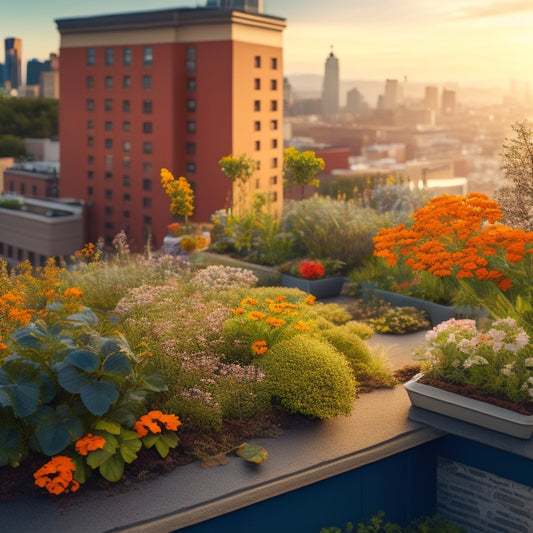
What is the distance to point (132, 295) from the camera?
771 cm

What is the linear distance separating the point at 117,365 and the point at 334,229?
6.95 metres

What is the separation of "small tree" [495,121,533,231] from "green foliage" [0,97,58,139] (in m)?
81.0

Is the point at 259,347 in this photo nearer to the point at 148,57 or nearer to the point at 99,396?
the point at 99,396

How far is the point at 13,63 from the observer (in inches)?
5364

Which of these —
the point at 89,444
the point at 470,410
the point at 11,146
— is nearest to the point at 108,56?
the point at 11,146

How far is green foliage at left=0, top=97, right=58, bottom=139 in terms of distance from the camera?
3280 inches

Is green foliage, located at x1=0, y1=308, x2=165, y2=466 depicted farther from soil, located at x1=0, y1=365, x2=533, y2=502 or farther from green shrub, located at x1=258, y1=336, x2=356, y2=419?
green shrub, located at x1=258, y1=336, x2=356, y2=419

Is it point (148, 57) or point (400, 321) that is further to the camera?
point (148, 57)

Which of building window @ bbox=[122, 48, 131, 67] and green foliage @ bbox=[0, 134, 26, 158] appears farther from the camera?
green foliage @ bbox=[0, 134, 26, 158]

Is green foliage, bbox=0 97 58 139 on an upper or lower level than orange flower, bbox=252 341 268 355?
upper

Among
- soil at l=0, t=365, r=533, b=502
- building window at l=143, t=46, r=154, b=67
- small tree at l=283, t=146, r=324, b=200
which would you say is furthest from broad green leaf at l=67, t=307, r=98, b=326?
building window at l=143, t=46, r=154, b=67

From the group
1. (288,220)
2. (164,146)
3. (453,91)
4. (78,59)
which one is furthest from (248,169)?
(78,59)

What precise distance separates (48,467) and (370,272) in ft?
21.5

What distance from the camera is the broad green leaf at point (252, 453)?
16.8 ft
